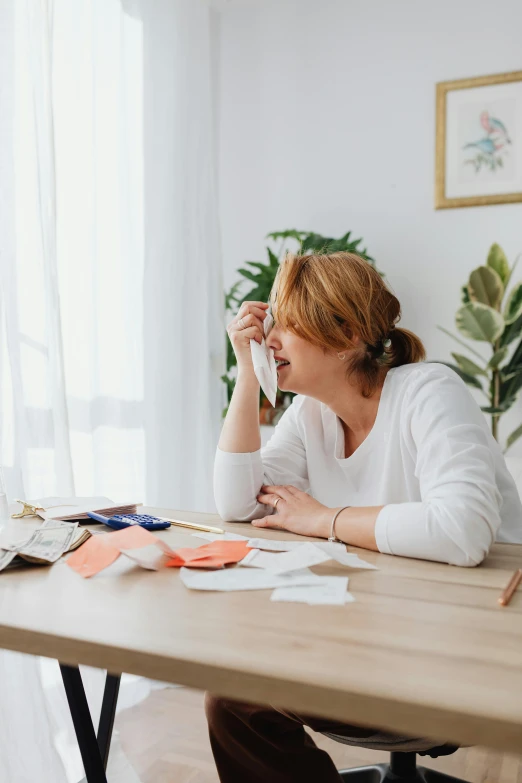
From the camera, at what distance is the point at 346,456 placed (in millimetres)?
1486

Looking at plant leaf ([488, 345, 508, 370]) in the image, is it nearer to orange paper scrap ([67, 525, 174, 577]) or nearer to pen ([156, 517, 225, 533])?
pen ([156, 517, 225, 533])

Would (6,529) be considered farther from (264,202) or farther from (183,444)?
(264,202)

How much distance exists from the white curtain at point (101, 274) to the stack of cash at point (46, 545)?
63cm

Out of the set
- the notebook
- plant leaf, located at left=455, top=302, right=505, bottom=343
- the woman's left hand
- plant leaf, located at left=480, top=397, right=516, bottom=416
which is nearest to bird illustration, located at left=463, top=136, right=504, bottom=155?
plant leaf, located at left=455, top=302, right=505, bottom=343

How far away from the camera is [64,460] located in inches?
75.9

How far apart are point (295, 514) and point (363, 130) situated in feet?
7.73

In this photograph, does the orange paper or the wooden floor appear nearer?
the orange paper

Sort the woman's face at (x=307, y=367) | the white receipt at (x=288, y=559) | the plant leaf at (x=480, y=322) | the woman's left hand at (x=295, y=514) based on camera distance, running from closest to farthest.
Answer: the white receipt at (x=288, y=559), the woman's left hand at (x=295, y=514), the woman's face at (x=307, y=367), the plant leaf at (x=480, y=322)

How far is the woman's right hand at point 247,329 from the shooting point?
1.48 metres

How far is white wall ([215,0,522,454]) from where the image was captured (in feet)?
9.66

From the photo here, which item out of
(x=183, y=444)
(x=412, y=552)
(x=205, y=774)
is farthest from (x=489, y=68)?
(x=205, y=774)

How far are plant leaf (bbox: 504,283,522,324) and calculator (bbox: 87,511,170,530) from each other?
183 cm

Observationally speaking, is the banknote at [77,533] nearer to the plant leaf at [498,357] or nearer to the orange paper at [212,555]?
the orange paper at [212,555]

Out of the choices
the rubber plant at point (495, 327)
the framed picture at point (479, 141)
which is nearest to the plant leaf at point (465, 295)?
the rubber plant at point (495, 327)
